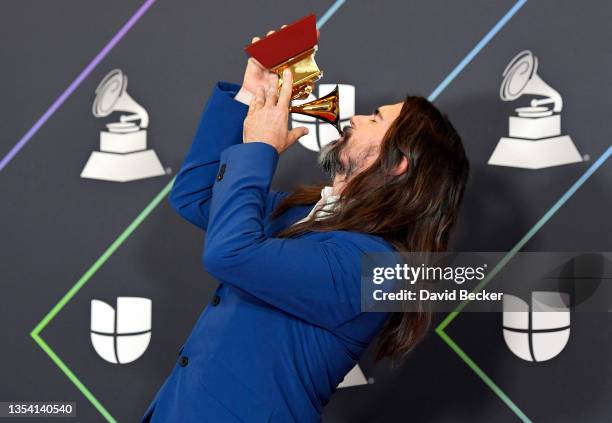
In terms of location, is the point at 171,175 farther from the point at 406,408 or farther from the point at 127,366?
the point at 406,408

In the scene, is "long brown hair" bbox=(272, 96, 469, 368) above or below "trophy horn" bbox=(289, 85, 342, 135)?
below

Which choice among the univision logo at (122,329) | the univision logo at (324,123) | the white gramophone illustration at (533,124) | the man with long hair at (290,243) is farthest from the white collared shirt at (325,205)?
the univision logo at (122,329)

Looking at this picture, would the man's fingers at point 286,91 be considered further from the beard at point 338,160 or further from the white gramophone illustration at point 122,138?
the white gramophone illustration at point 122,138

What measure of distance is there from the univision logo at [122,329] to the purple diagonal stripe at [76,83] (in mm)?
413

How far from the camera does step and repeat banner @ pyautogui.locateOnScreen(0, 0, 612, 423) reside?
182 cm

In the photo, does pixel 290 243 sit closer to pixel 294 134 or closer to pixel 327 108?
pixel 294 134

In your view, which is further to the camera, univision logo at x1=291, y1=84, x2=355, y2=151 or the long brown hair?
univision logo at x1=291, y1=84, x2=355, y2=151

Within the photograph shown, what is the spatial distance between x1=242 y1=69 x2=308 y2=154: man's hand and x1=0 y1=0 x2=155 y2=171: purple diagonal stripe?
747 mm

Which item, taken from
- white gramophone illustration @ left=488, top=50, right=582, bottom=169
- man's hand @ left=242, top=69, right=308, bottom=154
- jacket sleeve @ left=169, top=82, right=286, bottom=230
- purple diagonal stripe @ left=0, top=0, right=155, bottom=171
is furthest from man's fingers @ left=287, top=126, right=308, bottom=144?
purple diagonal stripe @ left=0, top=0, right=155, bottom=171

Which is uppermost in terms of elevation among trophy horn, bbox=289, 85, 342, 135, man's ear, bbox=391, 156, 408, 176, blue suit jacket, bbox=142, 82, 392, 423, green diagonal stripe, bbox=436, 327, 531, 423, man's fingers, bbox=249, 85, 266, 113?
man's fingers, bbox=249, 85, 266, 113

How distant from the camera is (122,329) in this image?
1994 millimetres

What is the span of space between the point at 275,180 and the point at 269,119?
67 cm

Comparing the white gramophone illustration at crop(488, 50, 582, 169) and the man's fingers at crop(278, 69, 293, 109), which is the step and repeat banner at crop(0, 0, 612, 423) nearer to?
the white gramophone illustration at crop(488, 50, 582, 169)

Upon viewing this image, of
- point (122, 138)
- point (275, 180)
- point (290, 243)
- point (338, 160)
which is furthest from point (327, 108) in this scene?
point (122, 138)
